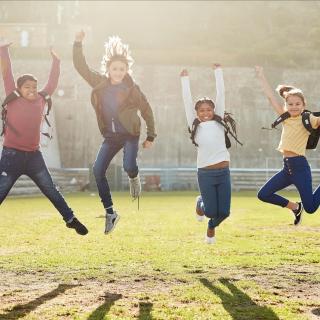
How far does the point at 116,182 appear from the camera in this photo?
39.7m

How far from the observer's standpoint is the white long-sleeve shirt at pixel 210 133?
25.4 feet

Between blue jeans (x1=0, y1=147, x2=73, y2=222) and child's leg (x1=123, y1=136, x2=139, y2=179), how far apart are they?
119 cm

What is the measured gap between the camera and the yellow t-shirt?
26.6ft

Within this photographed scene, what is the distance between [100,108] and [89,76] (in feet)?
1.87

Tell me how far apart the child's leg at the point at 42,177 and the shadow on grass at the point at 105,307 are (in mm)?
1286

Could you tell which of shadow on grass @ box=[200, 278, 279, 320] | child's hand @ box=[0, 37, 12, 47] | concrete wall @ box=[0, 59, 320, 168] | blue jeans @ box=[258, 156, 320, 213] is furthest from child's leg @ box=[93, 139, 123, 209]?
concrete wall @ box=[0, 59, 320, 168]

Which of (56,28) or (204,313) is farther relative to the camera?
(56,28)

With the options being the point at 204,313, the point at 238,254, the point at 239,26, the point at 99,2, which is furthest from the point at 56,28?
the point at 204,313

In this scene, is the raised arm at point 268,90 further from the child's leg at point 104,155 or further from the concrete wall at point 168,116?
the concrete wall at point 168,116

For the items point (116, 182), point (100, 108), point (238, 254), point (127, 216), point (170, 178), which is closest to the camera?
point (100, 108)

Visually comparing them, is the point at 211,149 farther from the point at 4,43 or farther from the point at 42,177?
the point at 4,43

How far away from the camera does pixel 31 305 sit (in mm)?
6504

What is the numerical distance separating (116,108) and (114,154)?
683 millimetres

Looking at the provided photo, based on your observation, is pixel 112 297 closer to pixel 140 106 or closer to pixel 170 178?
pixel 140 106
